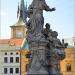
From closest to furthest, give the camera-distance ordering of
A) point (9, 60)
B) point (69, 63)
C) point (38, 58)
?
point (38, 58) → point (69, 63) → point (9, 60)

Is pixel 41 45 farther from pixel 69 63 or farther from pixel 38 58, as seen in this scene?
pixel 69 63

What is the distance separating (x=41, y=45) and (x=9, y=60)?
3193cm

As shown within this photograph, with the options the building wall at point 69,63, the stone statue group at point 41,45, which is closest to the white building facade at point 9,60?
the building wall at point 69,63

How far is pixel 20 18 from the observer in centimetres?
7156

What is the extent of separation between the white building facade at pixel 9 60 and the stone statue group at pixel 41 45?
31.1m

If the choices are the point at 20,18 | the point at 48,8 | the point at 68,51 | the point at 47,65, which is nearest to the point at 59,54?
the point at 47,65

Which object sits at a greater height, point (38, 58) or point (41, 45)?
point (41, 45)

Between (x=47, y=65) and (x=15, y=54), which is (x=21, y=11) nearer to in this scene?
(x=15, y=54)

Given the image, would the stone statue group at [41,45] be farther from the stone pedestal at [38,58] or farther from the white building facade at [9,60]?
the white building facade at [9,60]

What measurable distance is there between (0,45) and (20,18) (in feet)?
77.5

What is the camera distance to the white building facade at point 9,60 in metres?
48.2

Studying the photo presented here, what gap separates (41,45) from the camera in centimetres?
1666

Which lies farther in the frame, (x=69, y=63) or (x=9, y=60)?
(x=9, y=60)

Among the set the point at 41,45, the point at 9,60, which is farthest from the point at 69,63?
the point at 41,45
